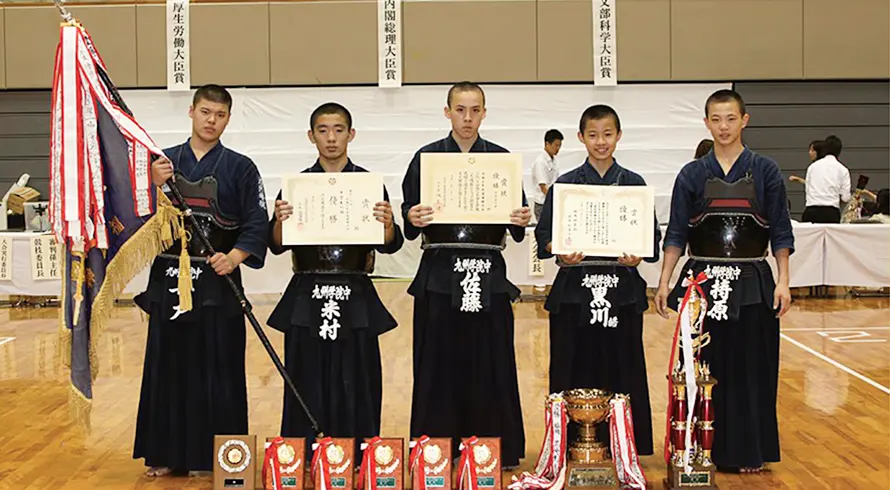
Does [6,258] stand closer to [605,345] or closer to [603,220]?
[605,345]

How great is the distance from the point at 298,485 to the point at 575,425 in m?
1.19

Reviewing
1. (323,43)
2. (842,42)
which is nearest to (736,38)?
(842,42)

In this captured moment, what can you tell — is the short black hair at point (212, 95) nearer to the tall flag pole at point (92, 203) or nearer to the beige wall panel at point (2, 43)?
the tall flag pole at point (92, 203)

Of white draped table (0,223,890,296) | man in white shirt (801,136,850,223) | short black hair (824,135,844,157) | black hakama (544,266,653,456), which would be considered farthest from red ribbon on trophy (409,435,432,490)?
short black hair (824,135,844,157)

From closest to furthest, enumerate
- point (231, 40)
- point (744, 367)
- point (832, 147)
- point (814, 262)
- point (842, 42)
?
1. point (744, 367)
2. point (814, 262)
3. point (832, 147)
4. point (842, 42)
5. point (231, 40)

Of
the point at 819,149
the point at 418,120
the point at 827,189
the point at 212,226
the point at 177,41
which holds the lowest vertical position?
the point at 212,226

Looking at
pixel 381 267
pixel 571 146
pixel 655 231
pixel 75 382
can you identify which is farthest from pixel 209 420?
pixel 571 146

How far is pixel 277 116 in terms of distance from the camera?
522 inches

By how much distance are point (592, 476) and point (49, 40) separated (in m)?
11.6

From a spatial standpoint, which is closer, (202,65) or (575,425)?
(575,425)

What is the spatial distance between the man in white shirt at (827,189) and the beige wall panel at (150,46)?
804 centimetres

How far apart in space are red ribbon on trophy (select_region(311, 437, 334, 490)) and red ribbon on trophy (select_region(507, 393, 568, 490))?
71cm

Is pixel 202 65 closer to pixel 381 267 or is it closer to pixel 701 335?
pixel 381 267

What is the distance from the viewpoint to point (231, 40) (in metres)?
13.2
